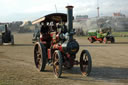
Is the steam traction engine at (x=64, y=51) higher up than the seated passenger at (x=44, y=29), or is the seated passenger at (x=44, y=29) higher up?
the seated passenger at (x=44, y=29)

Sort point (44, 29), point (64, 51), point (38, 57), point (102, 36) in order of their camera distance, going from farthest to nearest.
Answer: point (102, 36), point (44, 29), point (38, 57), point (64, 51)

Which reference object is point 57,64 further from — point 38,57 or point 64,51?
point 38,57

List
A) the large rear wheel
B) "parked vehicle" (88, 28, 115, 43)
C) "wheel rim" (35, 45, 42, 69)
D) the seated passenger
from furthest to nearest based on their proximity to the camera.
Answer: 1. "parked vehicle" (88, 28, 115, 43)
2. the seated passenger
3. "wheel rim" (35, 45, 42, 69)
4. the large rear wheel

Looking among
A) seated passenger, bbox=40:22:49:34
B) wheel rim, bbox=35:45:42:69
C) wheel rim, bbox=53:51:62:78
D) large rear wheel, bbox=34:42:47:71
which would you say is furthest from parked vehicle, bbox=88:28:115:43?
wheel rim, bbox=53:51:62:78

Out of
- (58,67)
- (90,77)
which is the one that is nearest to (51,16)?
(58,67)

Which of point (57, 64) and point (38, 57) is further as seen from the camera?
point (38, 57)

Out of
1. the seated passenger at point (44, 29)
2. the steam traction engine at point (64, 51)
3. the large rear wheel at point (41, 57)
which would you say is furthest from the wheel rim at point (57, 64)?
the seated passenger at point (44, 29)

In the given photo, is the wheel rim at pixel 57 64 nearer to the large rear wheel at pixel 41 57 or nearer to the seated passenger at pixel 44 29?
the large rear wheel at pixel 41 57

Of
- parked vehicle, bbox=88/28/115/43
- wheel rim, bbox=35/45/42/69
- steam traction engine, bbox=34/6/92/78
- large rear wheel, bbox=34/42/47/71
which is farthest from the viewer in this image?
parked vehicle, bbox=88/28/115/43

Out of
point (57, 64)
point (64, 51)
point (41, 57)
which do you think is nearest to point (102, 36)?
point (41, 57)

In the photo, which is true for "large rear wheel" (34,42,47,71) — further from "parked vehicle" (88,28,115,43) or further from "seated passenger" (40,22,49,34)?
"parked vehicle" (88,28,115,43)

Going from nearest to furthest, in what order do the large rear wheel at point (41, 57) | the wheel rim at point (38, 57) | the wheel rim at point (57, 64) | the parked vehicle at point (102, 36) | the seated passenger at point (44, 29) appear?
the wheel rim at point (57, 64), the large rear wheel at point (41, 57), the wheel rim at point (38, 57), the seated passenger at point (44, 29), the parked vehicle at point (102, 36)

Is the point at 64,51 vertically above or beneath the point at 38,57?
above

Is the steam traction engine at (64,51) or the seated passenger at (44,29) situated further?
the seated passenger at (44,29)
